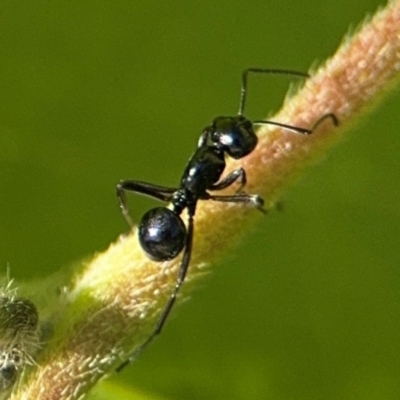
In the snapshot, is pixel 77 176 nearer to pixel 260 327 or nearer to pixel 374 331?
pixel 260 327

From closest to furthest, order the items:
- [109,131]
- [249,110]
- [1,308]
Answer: [1,308]
[109,131]
[249,110]

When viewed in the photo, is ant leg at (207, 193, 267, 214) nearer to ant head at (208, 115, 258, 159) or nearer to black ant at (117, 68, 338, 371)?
black ant at (117, 68, 338, 371)

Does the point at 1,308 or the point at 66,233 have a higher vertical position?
the point at 66,233

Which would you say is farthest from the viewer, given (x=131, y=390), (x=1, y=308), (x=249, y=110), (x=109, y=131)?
(x=249, y=110)

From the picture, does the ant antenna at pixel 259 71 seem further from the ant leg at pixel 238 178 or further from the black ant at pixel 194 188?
the ant leg at pixel 238 178

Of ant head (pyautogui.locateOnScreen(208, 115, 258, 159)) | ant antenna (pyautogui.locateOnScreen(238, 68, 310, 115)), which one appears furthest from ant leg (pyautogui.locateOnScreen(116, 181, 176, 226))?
ant antenna (pyautogui.locateOnScreen(238, 68, 310, 115))

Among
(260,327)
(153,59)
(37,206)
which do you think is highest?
(153,59)

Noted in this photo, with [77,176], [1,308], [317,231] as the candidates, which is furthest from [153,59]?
[1,308]

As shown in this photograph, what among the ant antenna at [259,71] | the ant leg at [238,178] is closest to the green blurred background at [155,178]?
the ant antenna at [259,71]
